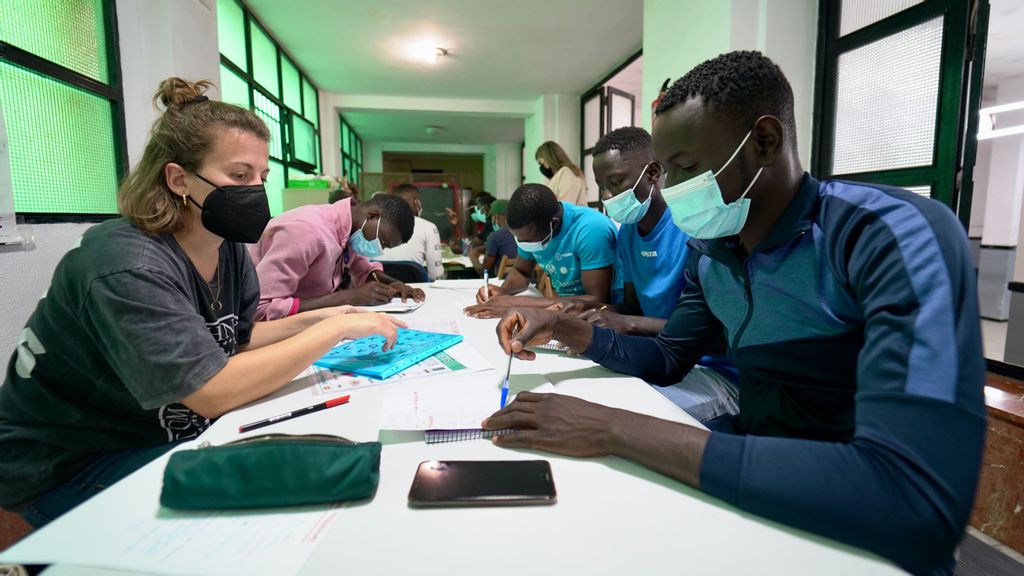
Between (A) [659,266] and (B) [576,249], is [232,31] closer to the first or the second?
(B) [576,249]

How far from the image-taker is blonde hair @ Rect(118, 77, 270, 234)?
0.96m

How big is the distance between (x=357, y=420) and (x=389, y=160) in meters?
12.5

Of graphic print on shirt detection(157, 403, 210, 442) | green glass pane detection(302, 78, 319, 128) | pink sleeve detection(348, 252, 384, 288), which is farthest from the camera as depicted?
green glass pane detection(302, 78, 319, 128)

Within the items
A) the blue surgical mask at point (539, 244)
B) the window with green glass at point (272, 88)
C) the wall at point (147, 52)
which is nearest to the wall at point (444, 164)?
the window with green glass at point (272, 88)

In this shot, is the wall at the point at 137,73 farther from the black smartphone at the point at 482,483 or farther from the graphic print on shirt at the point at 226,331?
the black smartphone at the point at 482,483

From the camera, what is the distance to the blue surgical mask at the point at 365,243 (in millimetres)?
2302

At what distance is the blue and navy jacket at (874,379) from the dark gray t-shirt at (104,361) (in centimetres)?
86

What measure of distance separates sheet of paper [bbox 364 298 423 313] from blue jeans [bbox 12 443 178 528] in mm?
1028

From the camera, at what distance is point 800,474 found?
0.55 metres

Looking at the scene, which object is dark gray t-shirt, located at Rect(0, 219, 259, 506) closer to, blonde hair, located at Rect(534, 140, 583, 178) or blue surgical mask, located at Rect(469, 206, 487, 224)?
blonde hair, located at Rect(534, 140, 583, 178)

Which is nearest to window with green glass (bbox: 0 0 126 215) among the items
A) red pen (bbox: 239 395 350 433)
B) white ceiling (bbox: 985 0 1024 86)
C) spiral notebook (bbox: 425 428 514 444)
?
red pen (bbox: 239 395 350 433)

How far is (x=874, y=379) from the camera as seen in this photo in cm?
57

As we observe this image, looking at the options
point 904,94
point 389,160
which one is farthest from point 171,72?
point 389,160

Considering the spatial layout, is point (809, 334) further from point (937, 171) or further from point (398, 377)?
point (937, 171)
